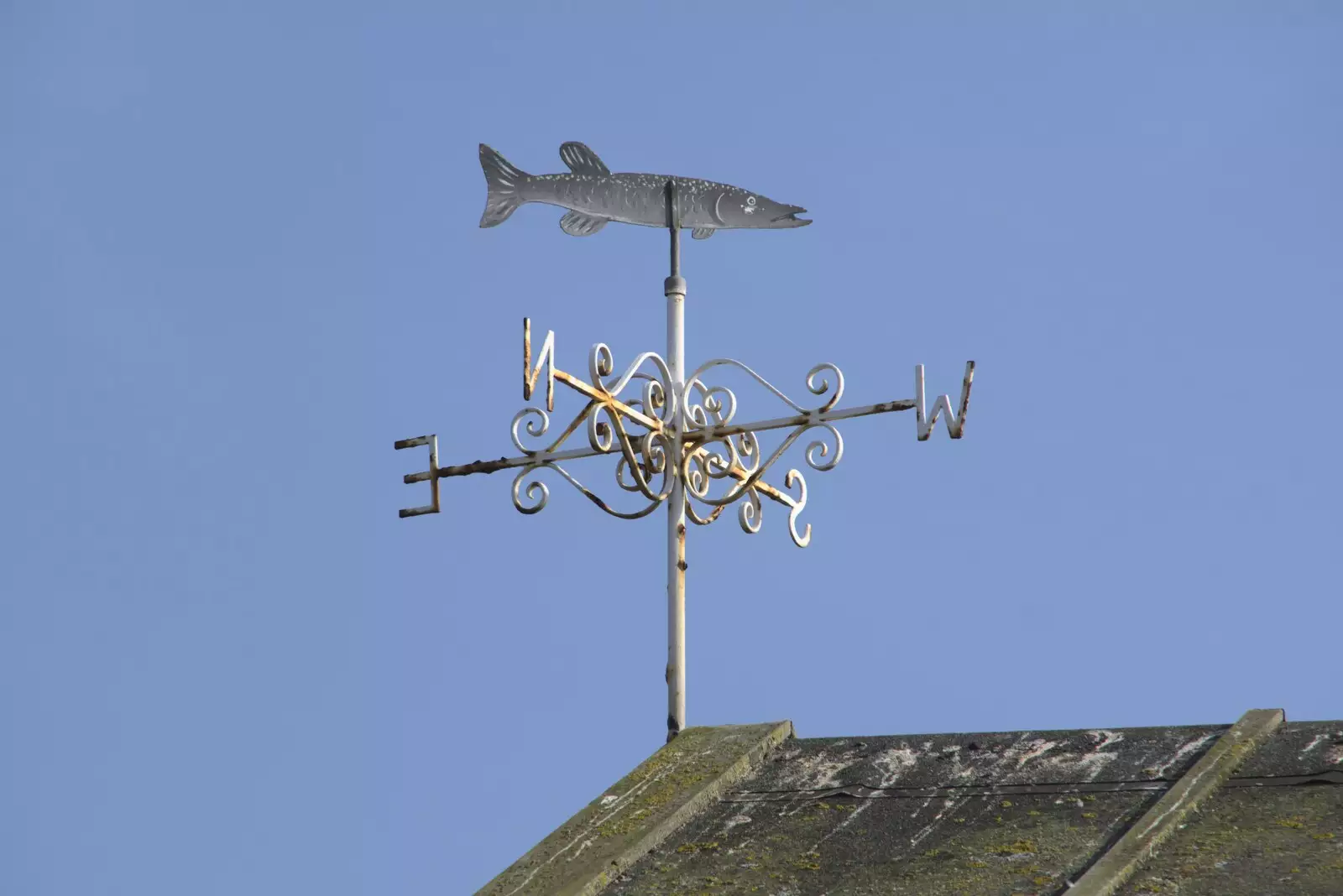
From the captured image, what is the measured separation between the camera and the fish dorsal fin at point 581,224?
10711 millimetres

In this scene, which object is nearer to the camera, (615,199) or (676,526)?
(676,526)

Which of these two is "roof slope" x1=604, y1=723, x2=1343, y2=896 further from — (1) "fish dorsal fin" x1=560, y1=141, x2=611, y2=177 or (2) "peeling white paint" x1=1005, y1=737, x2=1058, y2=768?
(1) "fish dorsal fin" x1=560, y1=141, x2=611, y2=177

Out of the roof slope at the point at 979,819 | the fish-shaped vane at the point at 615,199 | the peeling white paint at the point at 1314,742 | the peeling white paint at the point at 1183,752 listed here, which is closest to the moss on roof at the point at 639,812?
the roof slope at the point at 979,819

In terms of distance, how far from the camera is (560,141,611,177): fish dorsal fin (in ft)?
35.1

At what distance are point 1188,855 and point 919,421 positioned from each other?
2486 mm

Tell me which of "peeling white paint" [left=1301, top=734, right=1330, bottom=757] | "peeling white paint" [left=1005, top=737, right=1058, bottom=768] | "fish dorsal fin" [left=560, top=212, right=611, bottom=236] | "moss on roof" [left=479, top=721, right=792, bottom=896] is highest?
"fish dorsal fin" [left=560, top=212, right=611, bottom=236]

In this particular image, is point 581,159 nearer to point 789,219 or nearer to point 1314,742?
point 789,219

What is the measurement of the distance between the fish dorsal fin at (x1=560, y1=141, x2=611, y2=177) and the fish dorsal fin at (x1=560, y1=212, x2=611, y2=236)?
0.24 meters

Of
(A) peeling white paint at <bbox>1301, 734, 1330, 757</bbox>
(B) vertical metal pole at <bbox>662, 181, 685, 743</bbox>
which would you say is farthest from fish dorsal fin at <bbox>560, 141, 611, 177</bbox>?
(A) peeling white paint at <bbox>1301, 734, 1330, 757</bbox>

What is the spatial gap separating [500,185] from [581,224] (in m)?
0.51

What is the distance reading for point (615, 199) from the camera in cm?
1061

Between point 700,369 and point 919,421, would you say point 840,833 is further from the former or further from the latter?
point 700,369

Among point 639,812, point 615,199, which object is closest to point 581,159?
point 615,199

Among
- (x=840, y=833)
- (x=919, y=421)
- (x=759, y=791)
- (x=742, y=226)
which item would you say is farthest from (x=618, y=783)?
(x=742, y=226)
